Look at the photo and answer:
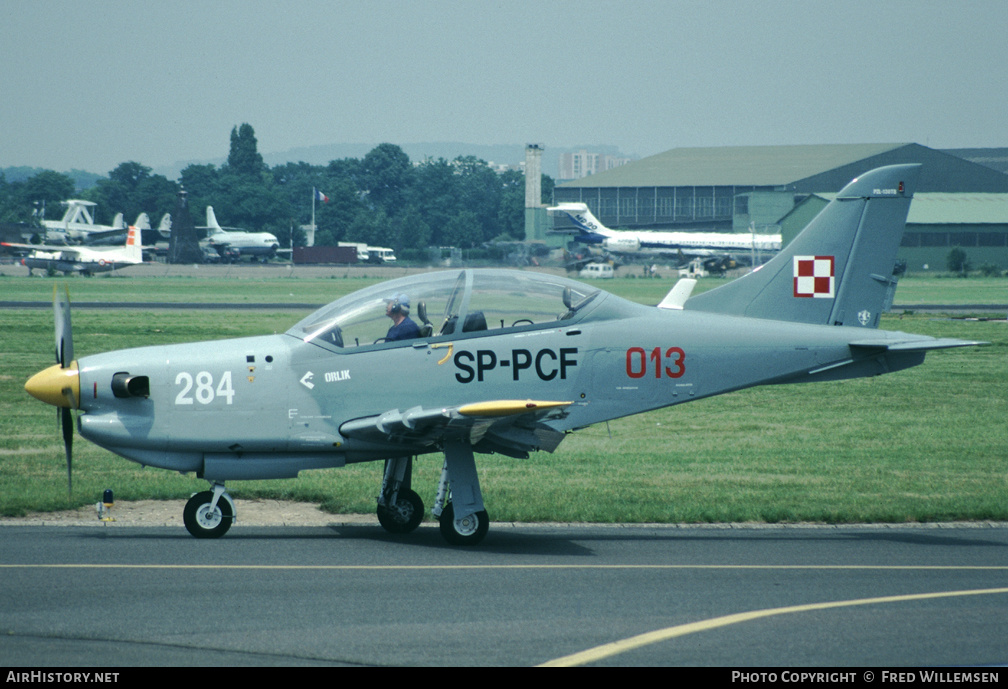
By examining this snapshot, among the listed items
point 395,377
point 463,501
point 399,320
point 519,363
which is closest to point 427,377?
point 395,377

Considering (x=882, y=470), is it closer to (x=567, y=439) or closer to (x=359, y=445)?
(x=567, y=439)

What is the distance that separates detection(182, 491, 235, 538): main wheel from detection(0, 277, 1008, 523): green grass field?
201cm

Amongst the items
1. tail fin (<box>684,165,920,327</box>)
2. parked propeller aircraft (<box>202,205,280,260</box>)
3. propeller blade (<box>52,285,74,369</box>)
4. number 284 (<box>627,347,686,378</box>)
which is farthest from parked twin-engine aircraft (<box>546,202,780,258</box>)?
propeller blade (<box>52,285,74,369</box>)

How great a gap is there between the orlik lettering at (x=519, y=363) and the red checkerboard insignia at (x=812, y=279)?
276 cm

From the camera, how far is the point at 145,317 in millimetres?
42219

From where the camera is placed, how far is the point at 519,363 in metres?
10.3

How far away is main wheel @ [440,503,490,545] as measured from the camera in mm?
10070

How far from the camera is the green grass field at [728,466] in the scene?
12.1 m

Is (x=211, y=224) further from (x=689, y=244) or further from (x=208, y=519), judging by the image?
(x=208, y=519)

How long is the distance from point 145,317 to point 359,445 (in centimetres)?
3458

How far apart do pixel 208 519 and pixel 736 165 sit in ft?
454

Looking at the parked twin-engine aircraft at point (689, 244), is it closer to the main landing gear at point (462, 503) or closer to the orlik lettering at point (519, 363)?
the orlik lettering at point (519, 363)

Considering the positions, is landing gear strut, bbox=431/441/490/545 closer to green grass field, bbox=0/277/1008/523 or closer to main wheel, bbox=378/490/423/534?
main wheel, bbox=378/490/423/534
